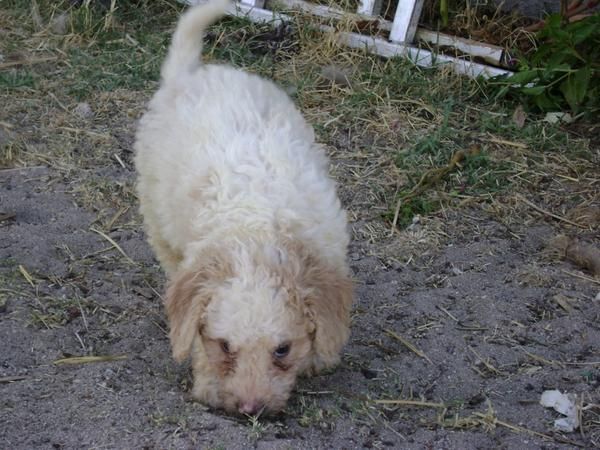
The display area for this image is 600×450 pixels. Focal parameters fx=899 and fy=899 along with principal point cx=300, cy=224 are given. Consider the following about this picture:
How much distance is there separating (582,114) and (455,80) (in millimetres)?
806

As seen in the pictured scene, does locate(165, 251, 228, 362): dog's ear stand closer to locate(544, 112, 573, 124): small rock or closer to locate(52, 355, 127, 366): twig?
locate(52, 355, 127, 366): twig

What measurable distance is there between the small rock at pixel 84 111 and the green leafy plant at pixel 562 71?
2.45m

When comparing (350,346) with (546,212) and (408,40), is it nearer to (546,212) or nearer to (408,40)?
(546,212)

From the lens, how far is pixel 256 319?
268 cm

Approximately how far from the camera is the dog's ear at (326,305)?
2803mm

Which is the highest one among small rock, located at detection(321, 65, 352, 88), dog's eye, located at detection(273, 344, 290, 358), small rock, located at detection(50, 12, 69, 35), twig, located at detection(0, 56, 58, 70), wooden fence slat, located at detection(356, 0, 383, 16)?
dog's eye, located at detection(273, 344, 290, 358)

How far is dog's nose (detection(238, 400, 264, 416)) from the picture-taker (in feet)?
8.87

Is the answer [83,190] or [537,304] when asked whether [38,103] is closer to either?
[83,190]

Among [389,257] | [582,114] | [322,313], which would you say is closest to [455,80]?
[582,114]

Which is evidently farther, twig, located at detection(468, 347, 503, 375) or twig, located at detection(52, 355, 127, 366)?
twig, located at detection(468, 347, 503, 375)

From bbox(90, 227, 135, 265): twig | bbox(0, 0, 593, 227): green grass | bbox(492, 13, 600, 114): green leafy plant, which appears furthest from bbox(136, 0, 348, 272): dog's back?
bbox(492, 13, 600, 114): green leafy plant

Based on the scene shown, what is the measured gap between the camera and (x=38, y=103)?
5309 millimetres

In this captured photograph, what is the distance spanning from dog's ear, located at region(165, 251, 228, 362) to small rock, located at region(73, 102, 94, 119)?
261 centimetres

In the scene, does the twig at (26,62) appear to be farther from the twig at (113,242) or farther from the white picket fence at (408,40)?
the twig at (113,242)
